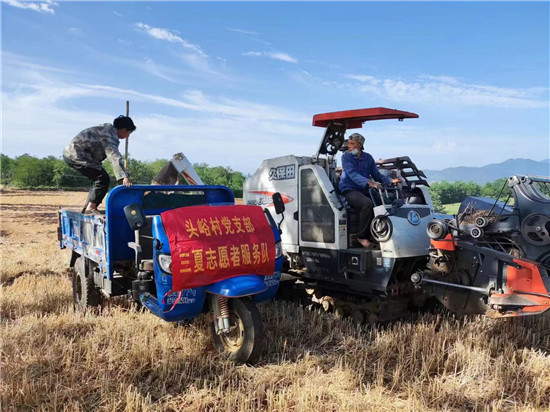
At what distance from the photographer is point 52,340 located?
15.2 feet

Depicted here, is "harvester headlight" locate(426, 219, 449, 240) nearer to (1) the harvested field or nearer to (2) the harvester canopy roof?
(1) the harvested field

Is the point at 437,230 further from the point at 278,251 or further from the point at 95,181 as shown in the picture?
the point at 95,181

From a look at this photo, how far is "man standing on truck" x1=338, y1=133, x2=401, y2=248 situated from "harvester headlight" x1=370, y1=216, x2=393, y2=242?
1.03 feet

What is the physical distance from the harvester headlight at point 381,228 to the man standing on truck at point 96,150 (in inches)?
140

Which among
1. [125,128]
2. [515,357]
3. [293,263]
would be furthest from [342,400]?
[125,128]

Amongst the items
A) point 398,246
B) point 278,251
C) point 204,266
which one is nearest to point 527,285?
point 398,246

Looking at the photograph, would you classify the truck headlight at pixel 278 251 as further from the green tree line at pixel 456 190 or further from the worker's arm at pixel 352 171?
the green tree line at pixel 456 190

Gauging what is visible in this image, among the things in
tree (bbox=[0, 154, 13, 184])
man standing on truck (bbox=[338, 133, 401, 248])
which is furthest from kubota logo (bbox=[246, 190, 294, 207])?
tree (bbox=[0, 154, 13, 184])

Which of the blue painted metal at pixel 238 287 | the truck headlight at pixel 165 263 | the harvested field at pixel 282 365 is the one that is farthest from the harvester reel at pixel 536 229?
the truck headlight at pixel 165 263

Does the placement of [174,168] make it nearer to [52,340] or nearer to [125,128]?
[125,128]

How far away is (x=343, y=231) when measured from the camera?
5793 millimetres

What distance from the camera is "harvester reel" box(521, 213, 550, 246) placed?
4.79 m

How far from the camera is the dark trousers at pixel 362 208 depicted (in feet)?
19.0

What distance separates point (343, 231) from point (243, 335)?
2164mm
